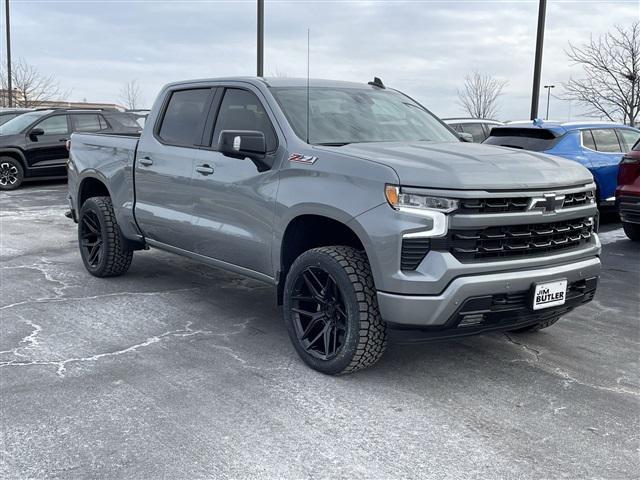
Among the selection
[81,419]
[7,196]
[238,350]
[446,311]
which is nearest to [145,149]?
[238,350]

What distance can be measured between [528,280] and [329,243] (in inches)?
52.3

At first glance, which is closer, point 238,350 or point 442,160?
point 442,160

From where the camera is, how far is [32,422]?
142 inches

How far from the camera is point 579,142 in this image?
9.91m

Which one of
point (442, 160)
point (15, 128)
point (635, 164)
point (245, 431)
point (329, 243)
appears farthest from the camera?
point (15, 128)

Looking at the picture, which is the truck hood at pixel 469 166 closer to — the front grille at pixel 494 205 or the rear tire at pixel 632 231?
the front grille at pixel 494 205

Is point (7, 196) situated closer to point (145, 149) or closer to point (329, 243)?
point (145, 149)

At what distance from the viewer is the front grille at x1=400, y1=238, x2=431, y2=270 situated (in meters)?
3.77

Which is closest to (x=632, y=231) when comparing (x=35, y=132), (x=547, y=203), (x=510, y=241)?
(x=547, y=203)

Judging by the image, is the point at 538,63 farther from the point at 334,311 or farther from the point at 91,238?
the point at 334,311

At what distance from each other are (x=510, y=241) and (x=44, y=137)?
14.0 metres

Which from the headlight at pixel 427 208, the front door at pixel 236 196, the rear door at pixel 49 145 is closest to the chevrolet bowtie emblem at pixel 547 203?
the headlight at pixel 427 208

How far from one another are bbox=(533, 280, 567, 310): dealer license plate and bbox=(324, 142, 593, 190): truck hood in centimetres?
58

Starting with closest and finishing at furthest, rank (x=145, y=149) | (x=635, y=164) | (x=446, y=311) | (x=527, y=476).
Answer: (x=527, y=476)
(x=446, y=311)
(x=145, y=149)
(x=635, y=164)
